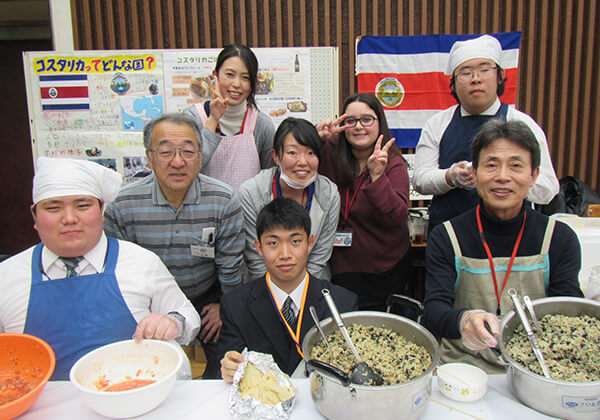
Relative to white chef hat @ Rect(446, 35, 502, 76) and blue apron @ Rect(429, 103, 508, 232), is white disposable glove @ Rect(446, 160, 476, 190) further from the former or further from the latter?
white chef hat @ Rect(446, 35, 502, 76)

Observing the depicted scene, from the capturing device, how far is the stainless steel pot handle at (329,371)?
0.84 metres

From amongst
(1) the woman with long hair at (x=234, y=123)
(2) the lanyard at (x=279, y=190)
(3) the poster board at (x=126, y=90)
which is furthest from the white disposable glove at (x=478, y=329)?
(3) the poster board at (x=126, y=90)

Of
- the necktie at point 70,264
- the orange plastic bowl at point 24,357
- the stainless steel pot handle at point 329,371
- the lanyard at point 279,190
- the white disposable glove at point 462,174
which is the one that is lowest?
the orange plastic bowl at point 24,357

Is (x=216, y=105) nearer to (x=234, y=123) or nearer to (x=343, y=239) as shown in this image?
(x=234, y=123)

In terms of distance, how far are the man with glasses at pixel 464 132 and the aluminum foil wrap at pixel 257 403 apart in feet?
4.01

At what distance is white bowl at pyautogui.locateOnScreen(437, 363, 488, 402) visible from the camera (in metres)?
1.01

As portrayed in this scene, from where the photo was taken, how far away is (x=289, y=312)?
153 centimetres

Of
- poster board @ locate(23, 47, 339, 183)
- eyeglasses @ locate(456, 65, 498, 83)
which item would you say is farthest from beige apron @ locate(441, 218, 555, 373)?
poster board @ locate(23, 47, 339, 183)

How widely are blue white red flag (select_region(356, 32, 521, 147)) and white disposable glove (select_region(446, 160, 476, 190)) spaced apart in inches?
88.3

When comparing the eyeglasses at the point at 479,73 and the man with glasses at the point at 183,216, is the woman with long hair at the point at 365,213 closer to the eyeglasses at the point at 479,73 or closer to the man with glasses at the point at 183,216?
the eyeglasses at the point at 479,73

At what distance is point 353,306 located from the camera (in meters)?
1.57

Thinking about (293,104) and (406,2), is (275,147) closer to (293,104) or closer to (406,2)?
(293,104)

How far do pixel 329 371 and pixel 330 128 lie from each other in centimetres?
160

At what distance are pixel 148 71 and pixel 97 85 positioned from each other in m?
0.48
